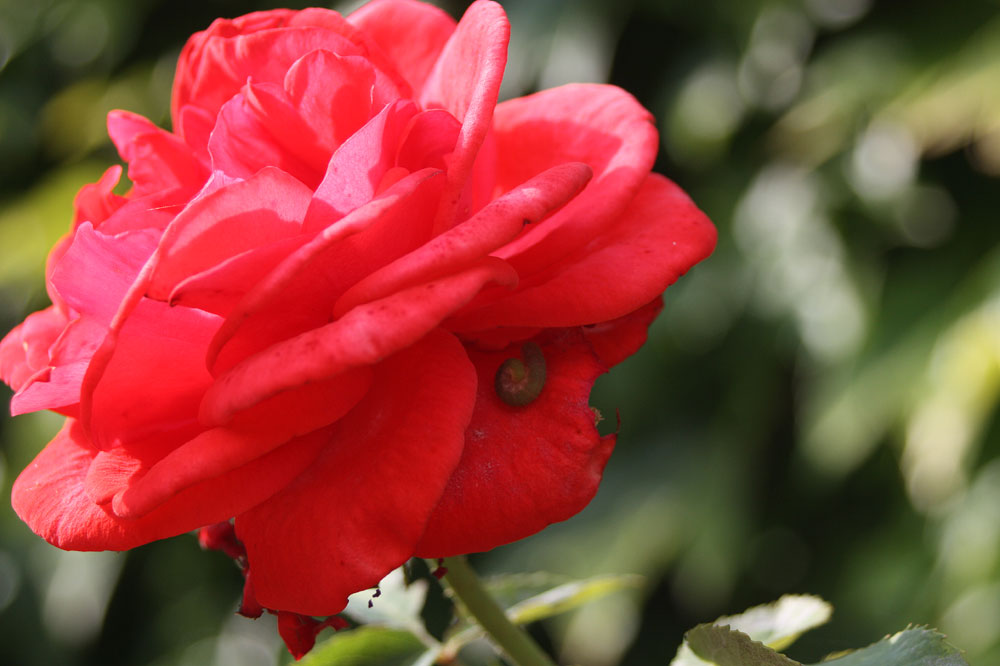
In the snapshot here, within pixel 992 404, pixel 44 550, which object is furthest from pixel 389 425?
pixel 44 550

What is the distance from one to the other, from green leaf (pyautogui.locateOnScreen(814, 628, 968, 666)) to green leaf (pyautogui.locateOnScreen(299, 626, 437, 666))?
0.18 meters

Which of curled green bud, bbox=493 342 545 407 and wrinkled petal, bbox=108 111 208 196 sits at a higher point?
wrinkled petal, bbox=108 111 208 196

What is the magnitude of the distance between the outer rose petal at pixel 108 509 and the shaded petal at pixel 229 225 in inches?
2.3

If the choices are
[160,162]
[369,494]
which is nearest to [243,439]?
[369,494]

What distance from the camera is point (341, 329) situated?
0.25m

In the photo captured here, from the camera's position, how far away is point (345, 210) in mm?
281

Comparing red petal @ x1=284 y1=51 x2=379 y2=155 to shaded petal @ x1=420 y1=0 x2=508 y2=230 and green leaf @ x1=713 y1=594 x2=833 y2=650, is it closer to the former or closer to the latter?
shaded petal @ x1=420 y1=0 x2=508 y2=230

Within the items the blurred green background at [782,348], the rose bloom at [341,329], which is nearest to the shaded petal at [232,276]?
the rose bloom at [341,329]

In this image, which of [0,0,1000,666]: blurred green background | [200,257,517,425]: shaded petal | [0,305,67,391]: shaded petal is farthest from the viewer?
[0,0,1000,666]: blurred green background

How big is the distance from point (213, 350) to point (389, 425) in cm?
5

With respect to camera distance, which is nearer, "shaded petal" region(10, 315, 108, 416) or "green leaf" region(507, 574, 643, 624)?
"shaded petal" region(10, 315, 108, 416)

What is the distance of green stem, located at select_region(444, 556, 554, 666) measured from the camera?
34 centimetres

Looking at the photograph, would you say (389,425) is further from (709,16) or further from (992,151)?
(709,16)

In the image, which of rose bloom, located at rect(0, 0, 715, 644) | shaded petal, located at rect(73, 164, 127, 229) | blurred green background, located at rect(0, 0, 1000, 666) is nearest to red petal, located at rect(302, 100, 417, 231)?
rose bloom, located at rect(0, 0, 715, 644)
